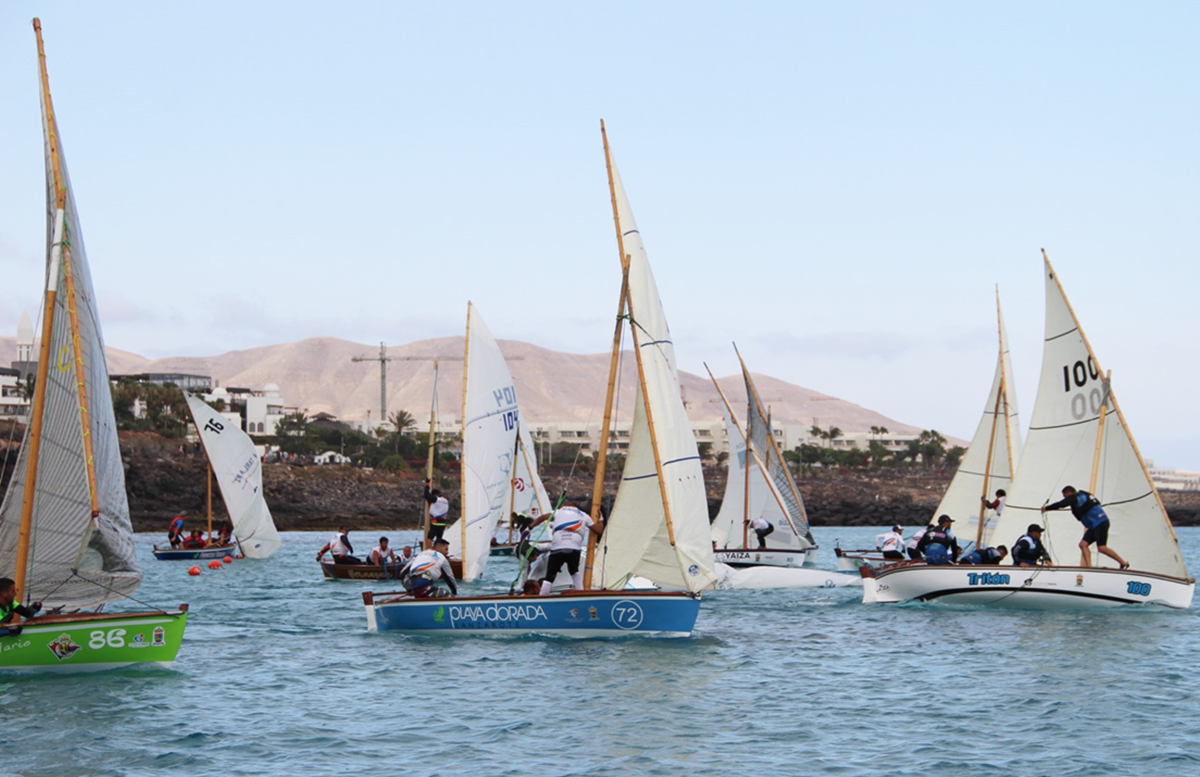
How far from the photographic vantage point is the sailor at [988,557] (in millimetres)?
30547

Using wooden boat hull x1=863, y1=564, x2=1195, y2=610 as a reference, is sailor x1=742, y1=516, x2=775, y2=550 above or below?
above

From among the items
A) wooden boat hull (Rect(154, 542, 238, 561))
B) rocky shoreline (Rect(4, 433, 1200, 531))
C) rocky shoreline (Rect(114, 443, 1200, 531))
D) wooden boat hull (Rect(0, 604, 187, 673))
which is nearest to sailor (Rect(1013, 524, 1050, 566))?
wooden boat hull (Rect(0, 604, 187, 673))

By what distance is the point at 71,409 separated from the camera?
1942 centimetres

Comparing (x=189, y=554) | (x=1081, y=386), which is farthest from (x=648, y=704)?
(x=189, y=554)

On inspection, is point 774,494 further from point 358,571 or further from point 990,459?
point 358,571

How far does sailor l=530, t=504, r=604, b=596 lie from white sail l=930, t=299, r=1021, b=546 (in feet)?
A: 72.8

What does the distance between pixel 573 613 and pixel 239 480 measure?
38712 millimetres

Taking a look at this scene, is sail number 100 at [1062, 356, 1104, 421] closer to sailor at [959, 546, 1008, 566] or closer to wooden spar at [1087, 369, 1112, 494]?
wooden spar at [1087, 369, 1112, 494]

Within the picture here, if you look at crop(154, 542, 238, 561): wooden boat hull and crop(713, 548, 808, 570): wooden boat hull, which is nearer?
crop(713, 548, 808, 570): wooden boat hull

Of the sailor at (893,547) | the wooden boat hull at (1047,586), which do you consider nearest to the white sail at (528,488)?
the sailor at (893,547)

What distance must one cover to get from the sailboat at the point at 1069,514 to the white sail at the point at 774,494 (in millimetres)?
16915

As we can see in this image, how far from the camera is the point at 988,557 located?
30672 millimetres

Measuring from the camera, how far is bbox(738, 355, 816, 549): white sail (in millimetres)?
49125

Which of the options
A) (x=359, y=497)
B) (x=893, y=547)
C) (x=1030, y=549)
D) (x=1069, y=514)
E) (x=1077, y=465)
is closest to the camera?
(x=1030, y=549)
